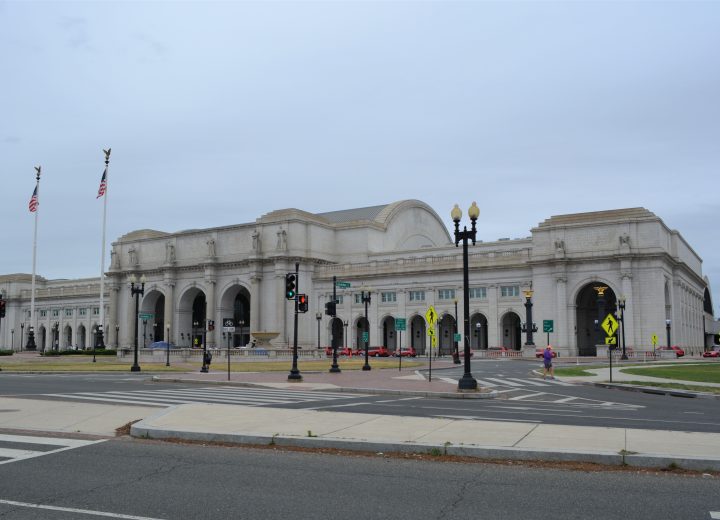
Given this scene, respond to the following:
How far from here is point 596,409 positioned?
20125 mm

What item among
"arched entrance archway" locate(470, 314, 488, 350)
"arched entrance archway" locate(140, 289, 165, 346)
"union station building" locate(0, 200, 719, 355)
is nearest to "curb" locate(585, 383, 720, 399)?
"union station building" locate(0, 200, 719, 355)

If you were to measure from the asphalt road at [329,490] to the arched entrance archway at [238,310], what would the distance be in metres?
108

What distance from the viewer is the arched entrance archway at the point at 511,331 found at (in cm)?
9646

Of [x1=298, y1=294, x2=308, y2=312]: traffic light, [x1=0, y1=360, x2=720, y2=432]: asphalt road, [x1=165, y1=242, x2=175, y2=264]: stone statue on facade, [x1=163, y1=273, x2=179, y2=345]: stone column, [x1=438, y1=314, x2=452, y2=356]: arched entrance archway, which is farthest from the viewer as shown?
[x1=165, y1=242, x2=175, y2=264]: stone statue on facade

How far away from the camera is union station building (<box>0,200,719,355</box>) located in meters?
85.8

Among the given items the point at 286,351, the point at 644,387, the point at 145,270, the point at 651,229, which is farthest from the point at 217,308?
the point at 644,387

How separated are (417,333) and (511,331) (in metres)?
14.9

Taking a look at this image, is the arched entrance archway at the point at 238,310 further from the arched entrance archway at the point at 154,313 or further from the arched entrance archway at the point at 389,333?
the arched entrance archway at the point at 389,333

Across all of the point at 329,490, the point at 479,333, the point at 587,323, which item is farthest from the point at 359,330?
the point at 329,490

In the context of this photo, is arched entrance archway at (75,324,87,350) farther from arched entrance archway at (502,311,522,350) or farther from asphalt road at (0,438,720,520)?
asphalt road at (0,438,720,520)

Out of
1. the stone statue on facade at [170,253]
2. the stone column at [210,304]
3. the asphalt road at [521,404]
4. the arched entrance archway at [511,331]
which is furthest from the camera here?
the stone statue on facade at [170,253]

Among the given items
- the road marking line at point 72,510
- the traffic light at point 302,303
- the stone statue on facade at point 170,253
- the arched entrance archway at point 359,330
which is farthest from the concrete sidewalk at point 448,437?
the stone statue on facade at point 170,253

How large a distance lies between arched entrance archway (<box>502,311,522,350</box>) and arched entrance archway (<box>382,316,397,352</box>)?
1741 cm

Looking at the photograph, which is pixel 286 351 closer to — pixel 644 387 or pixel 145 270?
pixel 644 387
